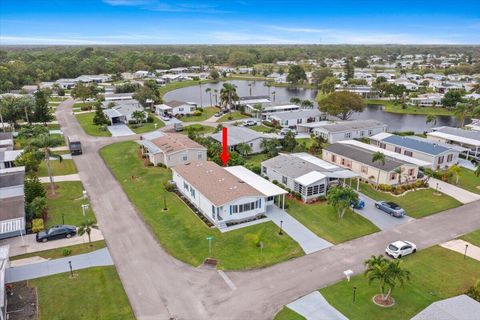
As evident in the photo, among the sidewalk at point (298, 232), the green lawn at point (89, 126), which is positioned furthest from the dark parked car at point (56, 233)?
the green lawn at point (89, 126)

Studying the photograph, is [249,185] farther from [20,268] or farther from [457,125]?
[457,125]

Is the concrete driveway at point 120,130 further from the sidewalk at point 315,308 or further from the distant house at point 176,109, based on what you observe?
the sidewalk at point 315,308

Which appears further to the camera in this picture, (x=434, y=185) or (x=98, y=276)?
(x=434, y=185)

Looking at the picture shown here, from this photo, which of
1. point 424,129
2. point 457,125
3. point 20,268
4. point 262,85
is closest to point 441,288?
point 20,268

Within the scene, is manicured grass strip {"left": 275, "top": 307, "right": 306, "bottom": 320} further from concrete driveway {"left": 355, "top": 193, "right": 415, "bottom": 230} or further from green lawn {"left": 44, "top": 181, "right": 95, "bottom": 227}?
green lawn {"left": 44, "top": 181, "right": 95, "bottom": 227}

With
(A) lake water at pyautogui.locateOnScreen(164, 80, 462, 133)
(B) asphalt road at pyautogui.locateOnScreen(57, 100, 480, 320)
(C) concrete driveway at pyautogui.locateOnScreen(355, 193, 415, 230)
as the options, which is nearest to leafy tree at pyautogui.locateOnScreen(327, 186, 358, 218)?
(C) concrete driveway at pyautogui.locateOnScreen(355, 193, 415, 230)

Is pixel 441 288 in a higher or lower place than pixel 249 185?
lower

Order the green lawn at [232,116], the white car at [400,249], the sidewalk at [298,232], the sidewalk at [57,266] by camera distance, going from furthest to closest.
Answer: the green lawn at [232,116]
the sidewalk at [298,232]
the white car at [400,249]
the sidewalk at [57,266]

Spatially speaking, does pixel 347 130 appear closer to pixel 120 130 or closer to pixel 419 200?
pixel 419 200
